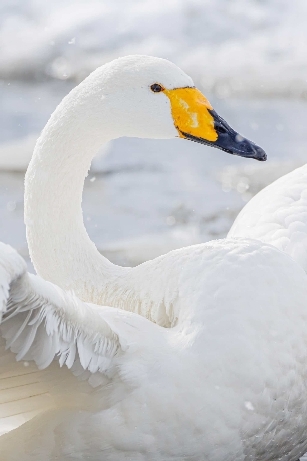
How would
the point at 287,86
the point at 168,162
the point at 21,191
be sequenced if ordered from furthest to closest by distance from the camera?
the point at 287,86, the point at 168,162, the point at 21,191

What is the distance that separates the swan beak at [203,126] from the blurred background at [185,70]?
7.85 ft

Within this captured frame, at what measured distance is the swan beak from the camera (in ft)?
A: 11.7

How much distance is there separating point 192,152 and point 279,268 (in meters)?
5.07

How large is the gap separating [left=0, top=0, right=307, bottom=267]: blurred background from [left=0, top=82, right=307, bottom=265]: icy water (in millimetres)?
12

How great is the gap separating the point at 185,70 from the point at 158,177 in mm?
2881

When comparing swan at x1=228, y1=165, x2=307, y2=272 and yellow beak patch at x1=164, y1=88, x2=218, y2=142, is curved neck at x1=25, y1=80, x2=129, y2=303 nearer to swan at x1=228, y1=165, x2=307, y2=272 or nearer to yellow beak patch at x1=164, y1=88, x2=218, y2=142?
yellow beak patch at x1=164, y1=88, x2=218, y2=142

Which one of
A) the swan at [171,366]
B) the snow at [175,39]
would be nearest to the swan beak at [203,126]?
the swan at [171,366]

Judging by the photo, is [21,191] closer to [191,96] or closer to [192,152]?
[192,152]

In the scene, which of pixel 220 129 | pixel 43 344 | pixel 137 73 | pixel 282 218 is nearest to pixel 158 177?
pixel 282 218

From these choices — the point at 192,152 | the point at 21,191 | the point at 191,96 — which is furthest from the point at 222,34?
the point at 191,96

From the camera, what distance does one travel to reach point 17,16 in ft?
36.4

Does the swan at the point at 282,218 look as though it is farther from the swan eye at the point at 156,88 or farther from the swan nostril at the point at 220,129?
the swan eye at the point at 156,88

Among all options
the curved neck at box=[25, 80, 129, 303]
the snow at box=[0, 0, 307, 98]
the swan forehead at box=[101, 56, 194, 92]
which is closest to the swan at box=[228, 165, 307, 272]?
the curved neck at box=[25, 80, 129, 303]

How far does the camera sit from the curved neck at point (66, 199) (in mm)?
3516
